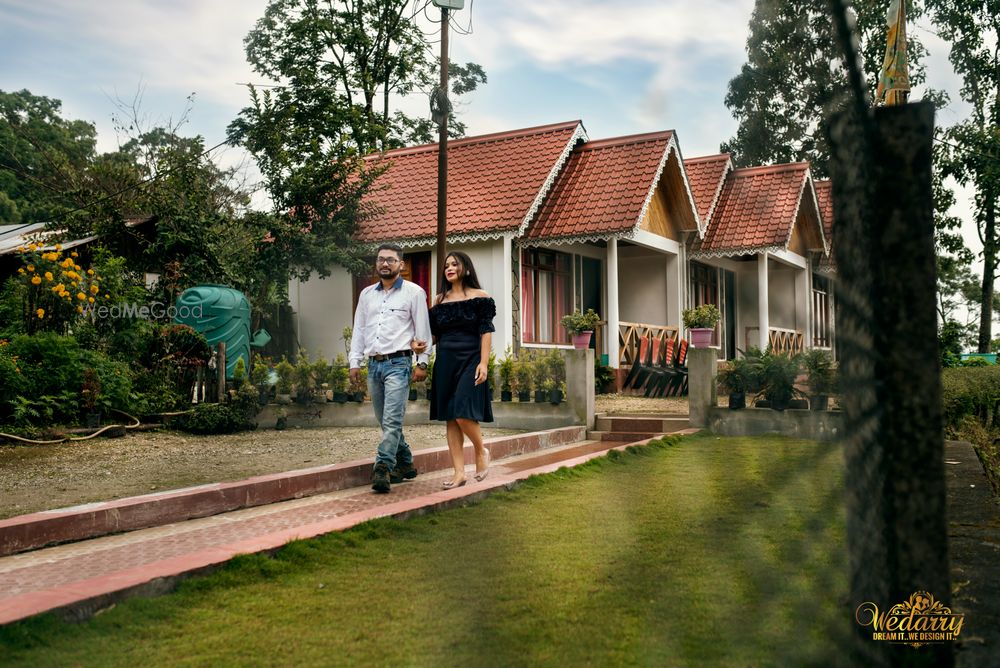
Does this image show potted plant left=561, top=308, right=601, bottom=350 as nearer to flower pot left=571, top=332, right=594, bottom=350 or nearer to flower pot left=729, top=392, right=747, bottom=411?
flower pot left=571, top=332, right=594, bottom=350

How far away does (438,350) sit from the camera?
18.2ft

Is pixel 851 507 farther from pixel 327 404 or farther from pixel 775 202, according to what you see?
pixel 327 404

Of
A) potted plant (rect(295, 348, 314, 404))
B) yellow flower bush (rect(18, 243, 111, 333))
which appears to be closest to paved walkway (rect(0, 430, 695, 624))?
potted plant (rect(295, 348, 314, 404))

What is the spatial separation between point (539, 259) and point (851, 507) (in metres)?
13.8

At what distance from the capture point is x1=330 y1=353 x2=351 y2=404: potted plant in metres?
10.4

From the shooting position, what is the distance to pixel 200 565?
3.04 meters

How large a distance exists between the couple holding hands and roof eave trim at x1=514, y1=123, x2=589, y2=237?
7.56 meters

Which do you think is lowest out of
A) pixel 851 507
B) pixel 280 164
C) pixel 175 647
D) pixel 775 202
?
pixel 175 647

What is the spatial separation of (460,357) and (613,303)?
8.64 m

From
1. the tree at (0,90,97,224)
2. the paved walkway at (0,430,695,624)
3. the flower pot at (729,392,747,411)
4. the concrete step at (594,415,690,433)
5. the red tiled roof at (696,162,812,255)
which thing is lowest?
the paved walkway at (0,430,695,624)

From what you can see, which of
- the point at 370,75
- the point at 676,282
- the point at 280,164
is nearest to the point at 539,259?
the point at 676,282

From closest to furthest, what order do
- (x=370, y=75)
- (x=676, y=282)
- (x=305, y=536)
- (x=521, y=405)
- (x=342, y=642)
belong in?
(x=342, y=642) < (x=305, y=536) < (x=521, y=405) < (x=676, y=282) < (x=370, y=75)

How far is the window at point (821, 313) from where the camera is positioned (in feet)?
2.10

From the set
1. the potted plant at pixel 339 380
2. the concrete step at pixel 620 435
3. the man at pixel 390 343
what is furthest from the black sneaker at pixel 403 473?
the potted plant at pixel 339 380
